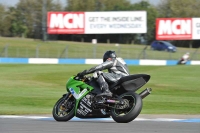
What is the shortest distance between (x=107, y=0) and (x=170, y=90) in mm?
67478

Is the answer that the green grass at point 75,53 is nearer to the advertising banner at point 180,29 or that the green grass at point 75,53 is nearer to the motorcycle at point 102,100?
the advertising banner at point 180,29

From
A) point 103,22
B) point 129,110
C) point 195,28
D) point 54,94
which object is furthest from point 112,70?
point 195,28

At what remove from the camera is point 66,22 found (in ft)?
165

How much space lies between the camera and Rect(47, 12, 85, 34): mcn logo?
1967 inches

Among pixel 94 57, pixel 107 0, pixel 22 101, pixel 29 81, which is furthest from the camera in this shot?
pixel 107 0

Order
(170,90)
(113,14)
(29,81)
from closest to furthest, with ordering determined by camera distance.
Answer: (170,90) → (29,81) → (113,14)

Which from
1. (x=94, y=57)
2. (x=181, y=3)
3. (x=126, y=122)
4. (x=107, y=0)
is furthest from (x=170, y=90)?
(x=107, y=0)

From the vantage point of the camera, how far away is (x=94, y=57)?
46000 mm

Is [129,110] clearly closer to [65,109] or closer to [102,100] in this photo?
[102,100]

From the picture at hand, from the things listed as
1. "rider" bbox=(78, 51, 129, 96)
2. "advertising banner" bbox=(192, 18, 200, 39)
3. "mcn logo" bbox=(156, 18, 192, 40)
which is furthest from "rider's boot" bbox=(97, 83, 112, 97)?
"advertising banner" bbox=(192, 18, 200, 39)

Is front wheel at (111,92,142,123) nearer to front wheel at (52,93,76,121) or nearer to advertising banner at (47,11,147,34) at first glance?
front wheel at (52,93,76,121)

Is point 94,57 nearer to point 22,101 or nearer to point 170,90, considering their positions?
point 170,90

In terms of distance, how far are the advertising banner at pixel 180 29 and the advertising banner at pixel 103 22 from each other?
78.2 inches

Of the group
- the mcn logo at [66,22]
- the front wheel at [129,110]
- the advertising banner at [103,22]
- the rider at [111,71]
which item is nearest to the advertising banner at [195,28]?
the advertising banner at [103,22]
